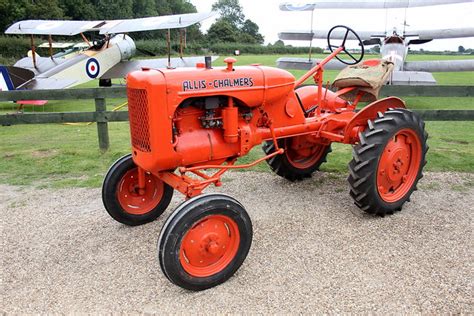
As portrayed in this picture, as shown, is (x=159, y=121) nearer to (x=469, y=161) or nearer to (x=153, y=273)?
(x=153, y=273)

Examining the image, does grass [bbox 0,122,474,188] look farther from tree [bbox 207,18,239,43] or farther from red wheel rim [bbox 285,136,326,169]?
tree [bbox 207,18,239,43]

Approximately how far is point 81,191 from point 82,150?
1.87 metres

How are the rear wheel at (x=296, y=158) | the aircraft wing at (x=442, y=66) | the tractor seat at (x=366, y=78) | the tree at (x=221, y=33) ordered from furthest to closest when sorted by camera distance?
the tree at (x=221, y=33)
the aircraft wing at (x=442, y=66)
the rear wheel at (x=296, y=158)
the tractor seat at (x=366, y=78)

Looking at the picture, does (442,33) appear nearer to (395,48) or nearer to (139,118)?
(395,48)

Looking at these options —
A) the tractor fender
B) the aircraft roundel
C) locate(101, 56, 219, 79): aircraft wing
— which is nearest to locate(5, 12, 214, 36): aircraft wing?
the aircraft roundel

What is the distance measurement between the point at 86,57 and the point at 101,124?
374 inches

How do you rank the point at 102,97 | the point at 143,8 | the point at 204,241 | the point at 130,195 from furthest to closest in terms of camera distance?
the point at 143,8
the point at 102,97
the point at 130,195
the point at 204,241

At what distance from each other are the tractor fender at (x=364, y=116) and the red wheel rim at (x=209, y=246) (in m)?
1.76

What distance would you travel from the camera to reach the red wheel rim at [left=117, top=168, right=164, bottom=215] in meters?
3.70

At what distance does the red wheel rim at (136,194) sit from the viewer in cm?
370

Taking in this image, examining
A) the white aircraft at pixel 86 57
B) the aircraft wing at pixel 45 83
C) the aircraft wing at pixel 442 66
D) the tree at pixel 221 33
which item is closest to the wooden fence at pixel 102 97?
the white aircraft at pixel 86 57

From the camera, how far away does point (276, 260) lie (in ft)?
10.4

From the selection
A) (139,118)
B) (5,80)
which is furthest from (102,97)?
(5,80)

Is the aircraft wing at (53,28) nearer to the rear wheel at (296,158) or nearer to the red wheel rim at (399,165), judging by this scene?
the rear wheel at (296,158)
